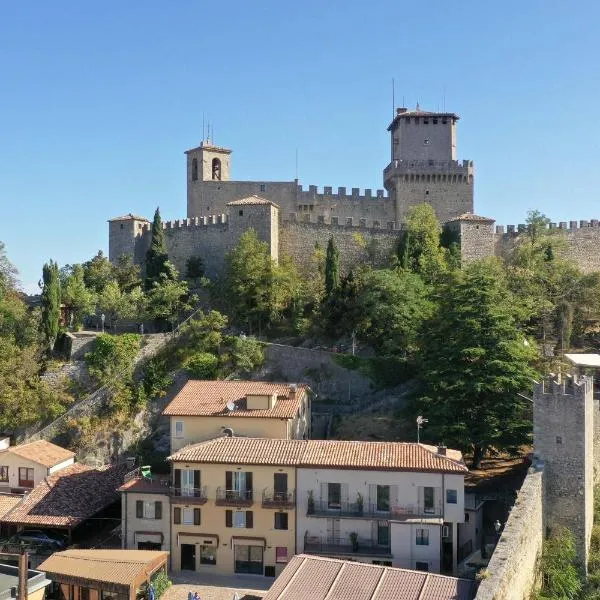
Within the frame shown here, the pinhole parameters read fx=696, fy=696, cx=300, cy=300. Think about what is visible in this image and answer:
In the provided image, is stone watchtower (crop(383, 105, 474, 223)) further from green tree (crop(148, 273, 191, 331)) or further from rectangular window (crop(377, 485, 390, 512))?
rectangular window (crop(377, 485, 390, 512))

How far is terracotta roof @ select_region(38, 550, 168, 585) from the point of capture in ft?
71.6

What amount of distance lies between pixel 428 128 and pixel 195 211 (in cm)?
1847

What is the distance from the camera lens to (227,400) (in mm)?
29125

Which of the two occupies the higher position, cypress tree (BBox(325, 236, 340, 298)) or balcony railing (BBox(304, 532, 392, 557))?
cypress tree (BBox(325, 236, 340, 298))

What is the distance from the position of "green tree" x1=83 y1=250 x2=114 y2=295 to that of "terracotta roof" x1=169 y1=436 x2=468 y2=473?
23734 millimetres

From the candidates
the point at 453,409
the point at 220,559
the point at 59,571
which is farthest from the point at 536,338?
the point at 59,571

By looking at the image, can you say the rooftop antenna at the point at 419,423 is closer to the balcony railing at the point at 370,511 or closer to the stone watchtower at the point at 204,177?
the balcony railing at the point at 370,511

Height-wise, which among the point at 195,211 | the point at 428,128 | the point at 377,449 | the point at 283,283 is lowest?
the point at 377,449

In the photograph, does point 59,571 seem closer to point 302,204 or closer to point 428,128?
point 302,204

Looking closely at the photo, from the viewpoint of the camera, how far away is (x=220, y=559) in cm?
2470

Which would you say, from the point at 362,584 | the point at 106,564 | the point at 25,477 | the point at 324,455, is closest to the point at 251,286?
the point at 25,477

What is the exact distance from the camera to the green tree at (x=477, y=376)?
90.0 ft

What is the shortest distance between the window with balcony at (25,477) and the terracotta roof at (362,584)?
15477 millimetres

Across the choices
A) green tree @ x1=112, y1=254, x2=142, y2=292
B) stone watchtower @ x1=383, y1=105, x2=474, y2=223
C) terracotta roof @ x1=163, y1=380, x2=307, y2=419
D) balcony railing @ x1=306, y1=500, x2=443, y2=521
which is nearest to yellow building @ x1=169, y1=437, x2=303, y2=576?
balcony railing @ x1=306, y1=500, x2=443, y2=521
